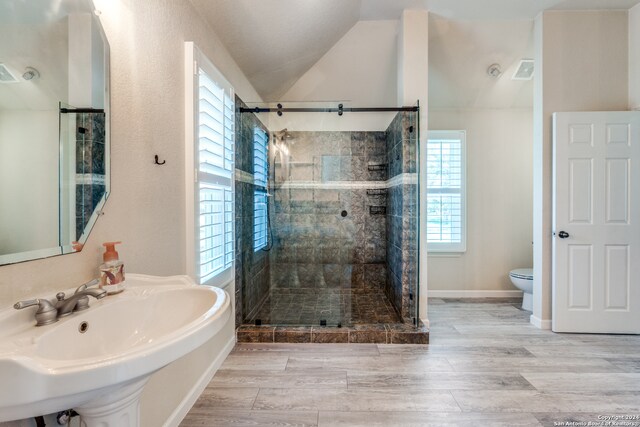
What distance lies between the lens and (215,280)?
2.03m

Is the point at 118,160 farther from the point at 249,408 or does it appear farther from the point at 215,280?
the point at 249,408

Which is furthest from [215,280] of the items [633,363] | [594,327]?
[594,327]

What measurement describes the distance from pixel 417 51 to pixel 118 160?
8.30 feet

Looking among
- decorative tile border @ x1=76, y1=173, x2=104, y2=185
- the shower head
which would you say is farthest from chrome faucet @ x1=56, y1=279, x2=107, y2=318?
the shower head

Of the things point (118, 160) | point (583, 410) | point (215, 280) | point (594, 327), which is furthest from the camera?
point (594, 327)

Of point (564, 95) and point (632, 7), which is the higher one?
point (632, 7)

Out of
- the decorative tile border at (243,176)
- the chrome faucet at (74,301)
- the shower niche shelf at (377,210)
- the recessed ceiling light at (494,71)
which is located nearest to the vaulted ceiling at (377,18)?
the recessed ceiling light at (494,71)

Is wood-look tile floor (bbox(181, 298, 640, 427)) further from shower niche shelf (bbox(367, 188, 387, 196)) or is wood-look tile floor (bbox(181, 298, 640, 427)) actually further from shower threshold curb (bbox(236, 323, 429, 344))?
shower niche shelf (bbox(367, 188, 387, 196))

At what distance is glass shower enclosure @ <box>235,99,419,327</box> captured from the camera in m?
2.60

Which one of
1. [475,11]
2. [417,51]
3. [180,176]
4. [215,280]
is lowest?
[215,280]

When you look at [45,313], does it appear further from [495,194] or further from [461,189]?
[495,194]

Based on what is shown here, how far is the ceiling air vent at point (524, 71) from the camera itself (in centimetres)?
311

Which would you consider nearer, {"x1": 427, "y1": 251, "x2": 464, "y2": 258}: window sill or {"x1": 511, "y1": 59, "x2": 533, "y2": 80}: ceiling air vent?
{"x1": 511, "y1": 59, "x2": 533, "y2": 80}: ceiling air vent

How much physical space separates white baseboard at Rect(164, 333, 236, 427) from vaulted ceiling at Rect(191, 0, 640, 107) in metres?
2.34
